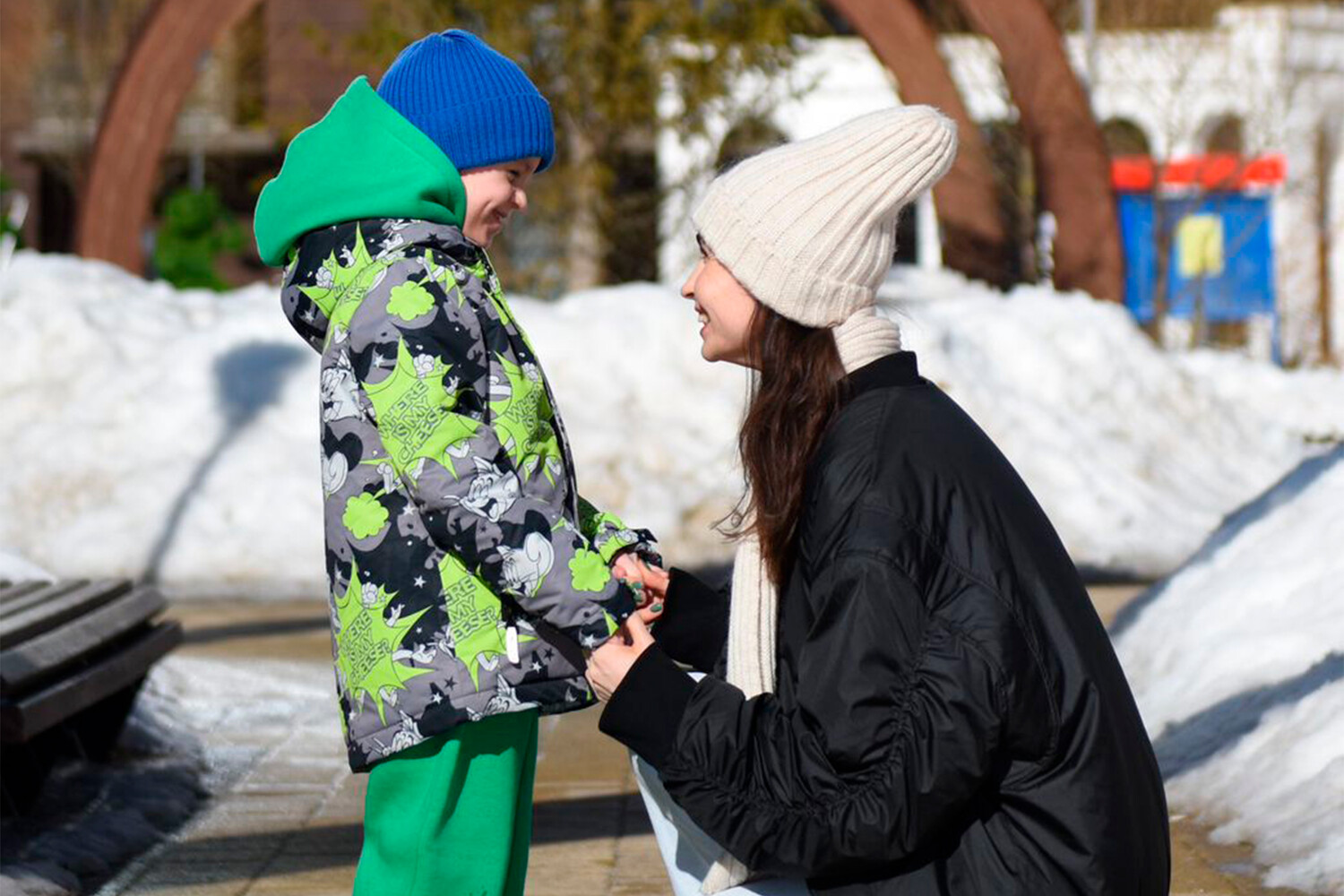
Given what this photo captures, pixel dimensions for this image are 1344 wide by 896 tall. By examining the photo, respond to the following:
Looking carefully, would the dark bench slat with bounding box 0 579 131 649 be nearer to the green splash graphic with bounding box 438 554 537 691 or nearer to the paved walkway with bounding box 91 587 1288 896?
the paved walkway with bounding box 91 587 1288 896

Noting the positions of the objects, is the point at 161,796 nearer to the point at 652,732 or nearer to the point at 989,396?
the point at 652,732

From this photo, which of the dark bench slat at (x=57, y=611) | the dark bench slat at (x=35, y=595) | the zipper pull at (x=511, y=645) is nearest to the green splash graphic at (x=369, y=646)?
the zipper pull at (x=511, y=645)

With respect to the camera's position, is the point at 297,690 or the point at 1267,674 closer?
the point at 1267,674

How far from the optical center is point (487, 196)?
3.15 metres

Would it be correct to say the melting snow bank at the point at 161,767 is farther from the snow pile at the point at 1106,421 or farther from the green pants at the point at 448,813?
the snow pile at the point at 1106,421

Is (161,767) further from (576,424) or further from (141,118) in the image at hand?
(141,118)

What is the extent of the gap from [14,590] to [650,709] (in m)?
3.94

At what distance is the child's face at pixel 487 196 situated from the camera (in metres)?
3.15

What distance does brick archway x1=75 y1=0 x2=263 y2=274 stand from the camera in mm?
14133

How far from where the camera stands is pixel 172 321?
12.2 m

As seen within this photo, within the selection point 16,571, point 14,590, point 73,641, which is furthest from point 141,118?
point 73,641

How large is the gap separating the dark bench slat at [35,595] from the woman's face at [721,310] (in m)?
3.25

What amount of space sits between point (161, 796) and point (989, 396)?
6900 mm

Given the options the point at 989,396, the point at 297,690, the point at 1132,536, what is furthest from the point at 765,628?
the point at 989,396
